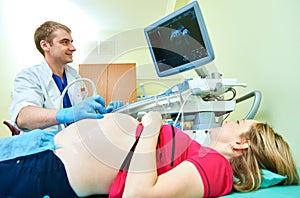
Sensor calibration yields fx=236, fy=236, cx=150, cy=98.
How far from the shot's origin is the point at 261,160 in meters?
0.91

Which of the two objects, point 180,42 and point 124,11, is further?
point 124,11

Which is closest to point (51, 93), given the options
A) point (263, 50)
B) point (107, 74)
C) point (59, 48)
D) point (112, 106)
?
point (59, 48)

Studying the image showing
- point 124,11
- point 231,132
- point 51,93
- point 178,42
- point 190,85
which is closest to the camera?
point 231,132

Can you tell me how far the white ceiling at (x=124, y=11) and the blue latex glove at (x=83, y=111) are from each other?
7.42 feet

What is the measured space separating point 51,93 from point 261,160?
141 cm

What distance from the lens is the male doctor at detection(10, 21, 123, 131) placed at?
1.28 meters

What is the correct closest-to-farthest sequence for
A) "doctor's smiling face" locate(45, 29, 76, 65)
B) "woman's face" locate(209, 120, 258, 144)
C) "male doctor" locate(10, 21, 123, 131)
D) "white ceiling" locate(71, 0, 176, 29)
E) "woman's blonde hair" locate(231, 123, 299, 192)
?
"woman's blonde hair" locate(231, 123, 299, 192), "woman's face" locate(209, 120, 258, 144), "male doctor" locate(10, 21, 123, 131), "doctor's smiling face" locate(45, 29, 76, 65), "white ceiling" locate(71, 0, 176, 29)

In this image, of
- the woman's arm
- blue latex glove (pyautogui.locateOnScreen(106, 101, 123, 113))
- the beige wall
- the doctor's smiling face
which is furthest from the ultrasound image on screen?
the doctor's smiling face

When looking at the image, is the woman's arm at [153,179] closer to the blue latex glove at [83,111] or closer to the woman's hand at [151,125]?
the woman's hand at [151,125]

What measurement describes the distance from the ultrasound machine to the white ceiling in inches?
78.3

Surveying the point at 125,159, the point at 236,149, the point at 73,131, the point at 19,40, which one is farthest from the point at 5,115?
the point at 236,149

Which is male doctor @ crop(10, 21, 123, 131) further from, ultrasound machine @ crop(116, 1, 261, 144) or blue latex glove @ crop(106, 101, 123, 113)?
ultrasound machine @ crop(116, 1, 261, 144)

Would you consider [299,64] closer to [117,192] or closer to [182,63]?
[182,63]

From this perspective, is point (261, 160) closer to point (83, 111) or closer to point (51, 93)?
point (83, 111)
